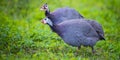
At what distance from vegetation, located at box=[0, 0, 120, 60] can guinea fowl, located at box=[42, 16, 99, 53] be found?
263 millimetres

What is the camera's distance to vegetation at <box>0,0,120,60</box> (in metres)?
8.66

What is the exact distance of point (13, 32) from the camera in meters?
9.37

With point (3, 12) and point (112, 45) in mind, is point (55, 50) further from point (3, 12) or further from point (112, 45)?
point (3, 12)

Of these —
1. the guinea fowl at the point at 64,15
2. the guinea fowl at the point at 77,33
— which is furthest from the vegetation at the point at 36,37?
the guinea fowl at the point at 64,15

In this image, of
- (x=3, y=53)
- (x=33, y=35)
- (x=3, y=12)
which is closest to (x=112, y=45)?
(x=33, y=35)

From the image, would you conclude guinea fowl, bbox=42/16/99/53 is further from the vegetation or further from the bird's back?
the vegetation

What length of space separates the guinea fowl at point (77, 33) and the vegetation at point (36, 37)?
0.26 m

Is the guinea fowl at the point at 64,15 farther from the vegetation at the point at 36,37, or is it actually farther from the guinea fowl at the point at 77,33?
the guinea fowl at the point at 77,33

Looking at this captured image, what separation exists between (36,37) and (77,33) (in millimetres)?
1213

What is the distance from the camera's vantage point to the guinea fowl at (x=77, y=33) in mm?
8750

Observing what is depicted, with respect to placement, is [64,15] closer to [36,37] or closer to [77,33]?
[36,37]

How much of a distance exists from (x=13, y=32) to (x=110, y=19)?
4.02m

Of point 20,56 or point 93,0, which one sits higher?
point 93,0

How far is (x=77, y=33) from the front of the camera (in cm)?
877
